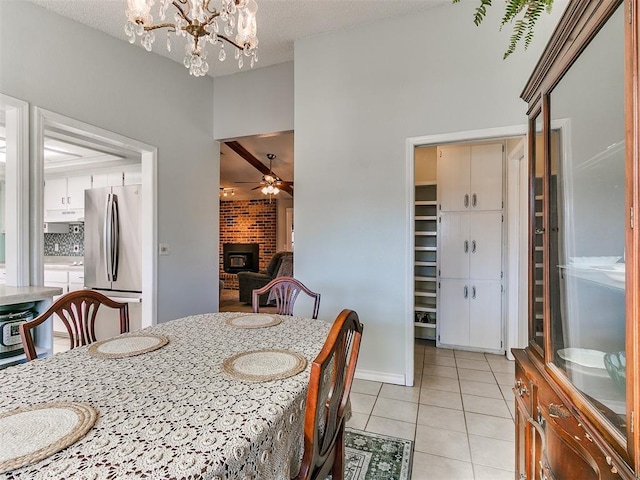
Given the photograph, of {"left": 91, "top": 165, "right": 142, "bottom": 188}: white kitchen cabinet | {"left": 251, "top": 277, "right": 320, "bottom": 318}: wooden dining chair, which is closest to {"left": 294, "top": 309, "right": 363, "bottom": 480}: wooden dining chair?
{"left": 251, "top": 277, "right": 320, "bottom": 318}: wooden dining chair

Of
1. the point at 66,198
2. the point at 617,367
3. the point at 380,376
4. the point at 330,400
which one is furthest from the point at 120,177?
the point at 617,367

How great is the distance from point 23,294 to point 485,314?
3919 millimetres

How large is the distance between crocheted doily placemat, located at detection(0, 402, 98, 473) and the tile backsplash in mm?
5174

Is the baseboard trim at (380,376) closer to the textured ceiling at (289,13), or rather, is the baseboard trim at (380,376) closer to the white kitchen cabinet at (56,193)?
the textured ceiling at (289,13)

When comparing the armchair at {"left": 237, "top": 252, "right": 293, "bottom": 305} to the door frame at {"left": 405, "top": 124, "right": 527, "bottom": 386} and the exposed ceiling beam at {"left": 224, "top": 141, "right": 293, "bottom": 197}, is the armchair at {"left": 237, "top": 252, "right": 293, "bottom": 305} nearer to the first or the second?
the exposed ceiling beam at {"left": 224, "top": 141, "right": 293, "bottom": 197}

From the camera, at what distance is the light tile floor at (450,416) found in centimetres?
177

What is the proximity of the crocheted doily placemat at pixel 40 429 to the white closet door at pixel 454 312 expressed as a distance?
3.54 m

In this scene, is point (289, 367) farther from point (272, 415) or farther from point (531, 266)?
point (531, 266)

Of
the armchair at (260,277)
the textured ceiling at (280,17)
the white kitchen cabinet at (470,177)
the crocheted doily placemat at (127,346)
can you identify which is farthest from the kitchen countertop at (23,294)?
the armchair at (260,277)

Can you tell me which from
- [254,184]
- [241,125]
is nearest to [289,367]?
[241,125]

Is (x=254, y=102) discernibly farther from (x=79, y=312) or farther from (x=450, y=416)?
(x=450, y=416)

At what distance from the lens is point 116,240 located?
3602 millimetres

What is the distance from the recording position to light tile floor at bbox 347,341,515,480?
5.81 ft

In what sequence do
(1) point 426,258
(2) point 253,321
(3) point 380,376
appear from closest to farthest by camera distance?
(2) point 253,321, (3) point 380,376, (1) point 426,258
